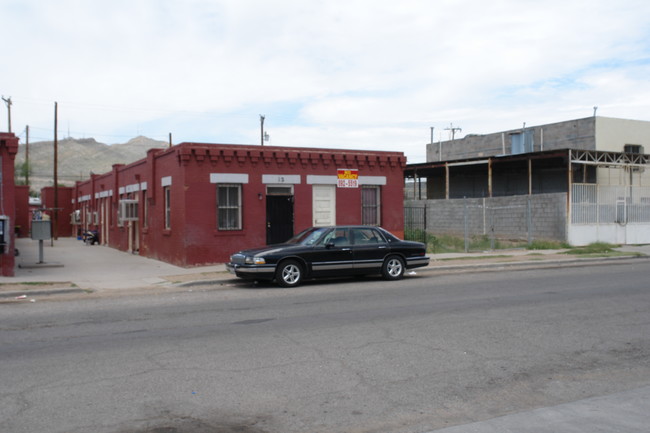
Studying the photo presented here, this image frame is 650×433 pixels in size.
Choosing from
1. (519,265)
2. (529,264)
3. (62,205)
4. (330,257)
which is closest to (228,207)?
(330,257)

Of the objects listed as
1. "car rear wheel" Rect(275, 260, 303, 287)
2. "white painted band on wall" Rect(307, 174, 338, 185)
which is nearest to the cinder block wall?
"white painted band on wall" Rect(307, 174, 338, 185)

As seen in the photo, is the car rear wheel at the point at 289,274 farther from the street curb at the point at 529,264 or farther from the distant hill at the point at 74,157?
the distant hill at the point at 74,157

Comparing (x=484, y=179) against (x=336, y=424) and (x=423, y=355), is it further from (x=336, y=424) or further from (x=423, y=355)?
(x=336, y=424)

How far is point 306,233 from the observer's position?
16.0 m

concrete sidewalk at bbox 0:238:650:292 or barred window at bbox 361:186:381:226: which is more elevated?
barred window at bbox 361:186:381:226

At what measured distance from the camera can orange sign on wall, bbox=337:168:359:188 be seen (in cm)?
2041

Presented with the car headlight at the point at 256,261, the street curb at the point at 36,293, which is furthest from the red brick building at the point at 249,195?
the car headlight at the point at 256,261

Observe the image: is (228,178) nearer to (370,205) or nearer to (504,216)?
(370,205)

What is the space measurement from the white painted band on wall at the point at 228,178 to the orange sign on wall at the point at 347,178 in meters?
3.09

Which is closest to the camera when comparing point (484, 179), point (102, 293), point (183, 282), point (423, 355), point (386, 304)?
point (423, 355)

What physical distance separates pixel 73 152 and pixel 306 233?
5733 inches

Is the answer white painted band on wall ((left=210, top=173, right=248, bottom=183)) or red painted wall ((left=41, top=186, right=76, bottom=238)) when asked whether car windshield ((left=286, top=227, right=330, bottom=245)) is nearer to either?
white painted band on wall ((left=210, top=173, right=248, bottom=183))

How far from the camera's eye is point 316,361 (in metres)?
Result: 7.43

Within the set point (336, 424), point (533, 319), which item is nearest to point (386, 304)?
point (533, 319)
